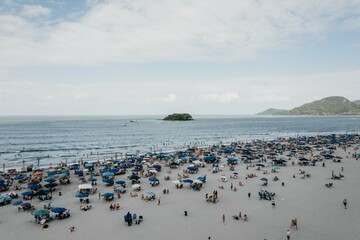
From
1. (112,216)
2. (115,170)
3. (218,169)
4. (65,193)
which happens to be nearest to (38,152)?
(115,170)

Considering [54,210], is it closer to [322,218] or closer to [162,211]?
[162,211]

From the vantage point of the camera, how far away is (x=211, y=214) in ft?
84.7

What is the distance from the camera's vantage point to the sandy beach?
21828 millimetres

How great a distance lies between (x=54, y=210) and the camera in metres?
25.0

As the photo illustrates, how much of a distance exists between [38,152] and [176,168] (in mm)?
45752

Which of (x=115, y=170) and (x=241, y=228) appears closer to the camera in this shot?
(x=241, y=228)

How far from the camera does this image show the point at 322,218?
24281 millimetres

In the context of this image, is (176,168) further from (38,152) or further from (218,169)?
(38,152)

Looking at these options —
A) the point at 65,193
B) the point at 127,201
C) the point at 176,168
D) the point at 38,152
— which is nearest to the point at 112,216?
the point at 127,201

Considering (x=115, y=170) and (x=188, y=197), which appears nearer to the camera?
(x=188, y=197)

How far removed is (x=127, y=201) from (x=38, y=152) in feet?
180

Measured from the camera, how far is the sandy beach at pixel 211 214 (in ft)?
71.6

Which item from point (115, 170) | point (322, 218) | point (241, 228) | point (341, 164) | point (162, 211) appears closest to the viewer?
point (241, 228)

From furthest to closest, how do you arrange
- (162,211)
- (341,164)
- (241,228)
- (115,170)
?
(341,164), (115,170), (162,211), (241,228)
